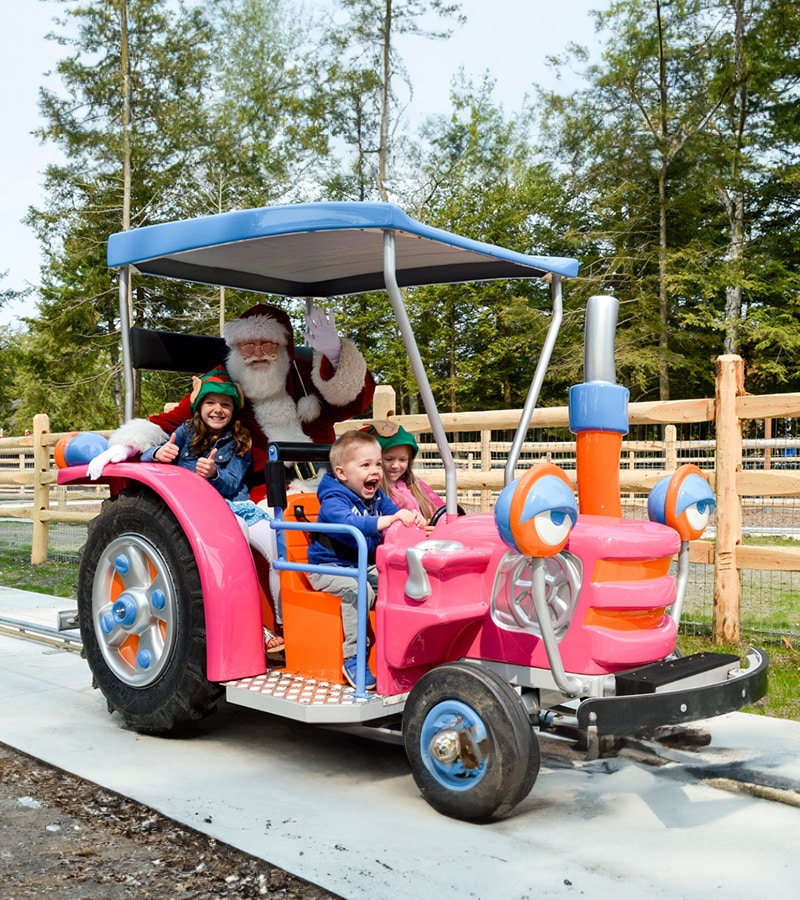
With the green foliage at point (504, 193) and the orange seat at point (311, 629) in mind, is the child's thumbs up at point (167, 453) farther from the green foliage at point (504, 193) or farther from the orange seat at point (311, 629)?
the green foliage at point (504, 193)

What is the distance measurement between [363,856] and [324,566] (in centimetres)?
109

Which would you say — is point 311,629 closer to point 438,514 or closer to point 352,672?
point 352,672

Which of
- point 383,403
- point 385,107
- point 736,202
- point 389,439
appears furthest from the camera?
point 385,107

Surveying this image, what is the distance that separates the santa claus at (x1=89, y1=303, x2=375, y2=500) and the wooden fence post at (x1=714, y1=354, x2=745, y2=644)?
7.56 ft

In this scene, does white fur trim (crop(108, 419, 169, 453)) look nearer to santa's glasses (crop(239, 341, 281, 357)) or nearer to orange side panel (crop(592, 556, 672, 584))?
santa's glasses (crop(239, 341, 281, 357))

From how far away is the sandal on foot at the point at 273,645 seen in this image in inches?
167

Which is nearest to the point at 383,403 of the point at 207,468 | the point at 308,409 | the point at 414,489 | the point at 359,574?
the point at 308,409

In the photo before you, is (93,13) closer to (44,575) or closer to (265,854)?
(44,575)

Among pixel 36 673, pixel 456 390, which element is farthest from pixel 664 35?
pixel 36 673

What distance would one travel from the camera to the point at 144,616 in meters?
4.33

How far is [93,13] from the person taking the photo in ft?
81.3

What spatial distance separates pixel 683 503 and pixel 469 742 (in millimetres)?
1125

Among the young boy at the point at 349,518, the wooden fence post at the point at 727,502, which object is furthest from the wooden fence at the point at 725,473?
the young boy at the point at 349,518

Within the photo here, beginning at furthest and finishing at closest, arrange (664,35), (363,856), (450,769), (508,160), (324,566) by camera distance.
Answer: (508,160)
(664,35)
(324,566)
(450,769)
(363,856)
